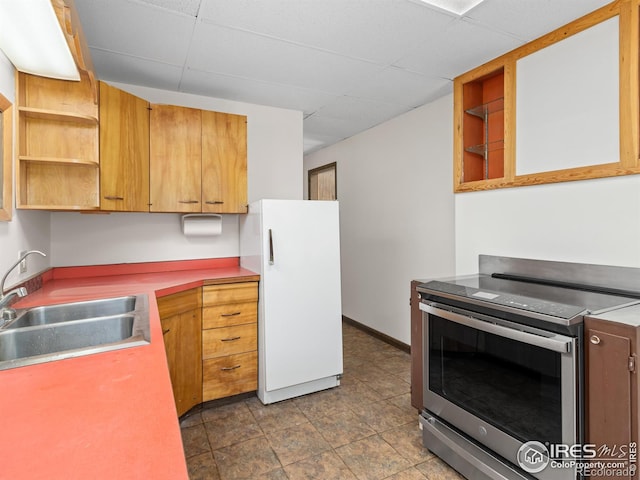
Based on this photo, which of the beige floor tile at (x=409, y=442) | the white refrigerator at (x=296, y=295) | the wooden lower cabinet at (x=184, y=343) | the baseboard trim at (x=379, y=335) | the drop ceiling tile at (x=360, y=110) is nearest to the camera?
the beige floor tile at (x=409, y=442)

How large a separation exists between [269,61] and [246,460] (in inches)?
97.9

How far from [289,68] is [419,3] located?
1.02 metres

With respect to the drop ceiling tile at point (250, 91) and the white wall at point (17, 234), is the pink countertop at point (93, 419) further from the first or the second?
the drop ceiling tile at point (250, 91)

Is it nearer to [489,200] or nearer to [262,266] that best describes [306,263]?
[262,266]

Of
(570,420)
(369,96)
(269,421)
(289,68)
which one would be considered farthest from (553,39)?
(269,421)

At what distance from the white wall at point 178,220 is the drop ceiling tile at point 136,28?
0.66 m

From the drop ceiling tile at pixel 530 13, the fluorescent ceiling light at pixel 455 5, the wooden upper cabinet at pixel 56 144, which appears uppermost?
the fluorescent ceiling light at pixel 455 5

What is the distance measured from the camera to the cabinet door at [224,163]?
8.95 ft

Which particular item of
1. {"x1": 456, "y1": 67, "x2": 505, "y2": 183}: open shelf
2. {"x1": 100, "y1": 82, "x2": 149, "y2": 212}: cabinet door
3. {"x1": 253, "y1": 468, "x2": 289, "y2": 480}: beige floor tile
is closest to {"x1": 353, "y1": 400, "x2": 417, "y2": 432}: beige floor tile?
{"x1": 253, "y1": 468, "x2": 289, "y2": 480}: beige floor tile

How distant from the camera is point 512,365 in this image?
5.23 ft

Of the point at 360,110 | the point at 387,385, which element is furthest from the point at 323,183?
the point at 387,385

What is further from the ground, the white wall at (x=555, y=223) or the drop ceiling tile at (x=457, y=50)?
the drop ceiling tile at (x=457, y=50)

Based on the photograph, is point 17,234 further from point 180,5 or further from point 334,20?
point 334,20

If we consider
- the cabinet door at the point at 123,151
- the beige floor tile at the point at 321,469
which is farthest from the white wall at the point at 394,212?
the cabinet door at the point at 123,151
